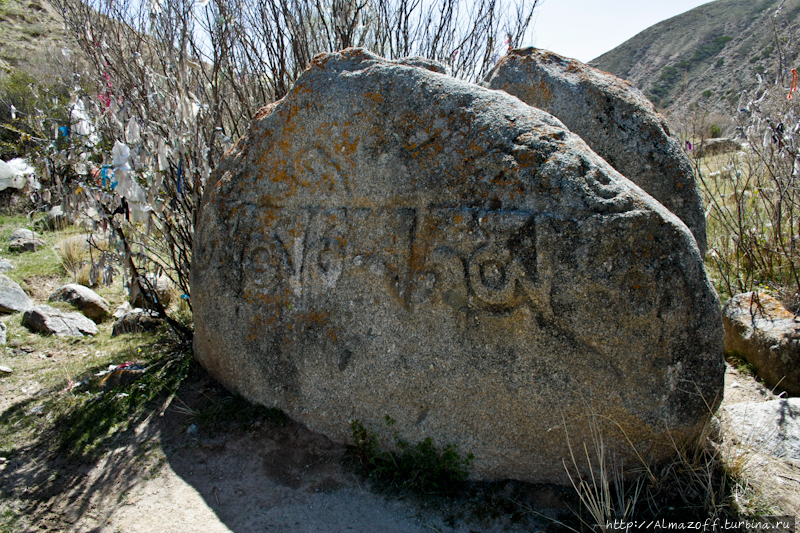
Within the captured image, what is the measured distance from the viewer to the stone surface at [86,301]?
503 cm

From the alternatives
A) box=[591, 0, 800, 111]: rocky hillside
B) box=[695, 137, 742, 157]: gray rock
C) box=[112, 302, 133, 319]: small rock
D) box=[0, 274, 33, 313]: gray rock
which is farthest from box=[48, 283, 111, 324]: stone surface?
box=[591, 0, 800, 111]: rocky hillside

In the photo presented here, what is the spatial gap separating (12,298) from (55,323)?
2.77 feet

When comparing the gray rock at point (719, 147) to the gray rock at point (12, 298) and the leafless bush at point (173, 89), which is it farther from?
the gray rock at point (12, 298)

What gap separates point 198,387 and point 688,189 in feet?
10.2

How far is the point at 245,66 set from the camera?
205 inches

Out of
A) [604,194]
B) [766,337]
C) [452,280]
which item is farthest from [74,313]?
[766,337]

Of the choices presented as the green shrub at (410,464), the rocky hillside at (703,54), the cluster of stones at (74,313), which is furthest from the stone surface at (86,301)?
the rocky hillside at (703,54)

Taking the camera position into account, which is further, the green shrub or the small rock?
the small rock

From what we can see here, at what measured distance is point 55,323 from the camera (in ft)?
14.6

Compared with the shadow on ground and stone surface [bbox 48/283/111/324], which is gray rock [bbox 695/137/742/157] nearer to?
the shadow on ground

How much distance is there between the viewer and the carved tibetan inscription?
2.22 meters

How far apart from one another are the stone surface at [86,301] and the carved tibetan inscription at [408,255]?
9.80ft

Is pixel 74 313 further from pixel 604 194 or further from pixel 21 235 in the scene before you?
pixel 604 194

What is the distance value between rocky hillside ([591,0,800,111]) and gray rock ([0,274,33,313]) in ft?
49.9
